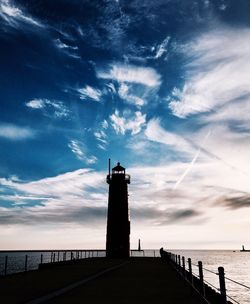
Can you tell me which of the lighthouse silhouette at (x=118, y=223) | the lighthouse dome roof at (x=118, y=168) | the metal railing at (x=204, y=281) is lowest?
the metal railing at (x=204, y=281)

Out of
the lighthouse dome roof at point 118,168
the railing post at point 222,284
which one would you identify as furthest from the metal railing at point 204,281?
the lighthouse dome roof at point 118,168

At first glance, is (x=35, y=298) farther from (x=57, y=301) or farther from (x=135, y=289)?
(x=135, y=289)

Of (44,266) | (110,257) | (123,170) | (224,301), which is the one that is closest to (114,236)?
(110,257)

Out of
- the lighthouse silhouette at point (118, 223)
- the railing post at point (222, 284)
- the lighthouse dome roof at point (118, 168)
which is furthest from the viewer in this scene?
the lighthouse dome roof at point (118, 168)

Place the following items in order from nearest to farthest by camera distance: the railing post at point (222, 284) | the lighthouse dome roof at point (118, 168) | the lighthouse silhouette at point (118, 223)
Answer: the railing post at point (222, 284)
the lighthouse silhouette at point (118, 223)
the lighthouse dome roof at point (118, 168)

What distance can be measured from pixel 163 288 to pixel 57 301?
4728mm

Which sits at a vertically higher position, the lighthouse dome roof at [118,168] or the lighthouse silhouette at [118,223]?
the lighthouse dome roof at [118,168]

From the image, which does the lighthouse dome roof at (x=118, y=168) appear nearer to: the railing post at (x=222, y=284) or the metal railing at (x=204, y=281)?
the metal railing at (x=204, y=281)

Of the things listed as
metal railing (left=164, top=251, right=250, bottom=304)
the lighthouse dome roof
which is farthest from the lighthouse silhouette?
metal railing (left=164, top=251, right=250, bottom=304)

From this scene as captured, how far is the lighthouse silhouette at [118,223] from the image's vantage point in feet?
134

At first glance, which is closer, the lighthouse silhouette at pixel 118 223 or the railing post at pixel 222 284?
the railing post at pixel 222 284

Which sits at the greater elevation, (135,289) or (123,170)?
(123,170)

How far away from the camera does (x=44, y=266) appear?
26688 mm

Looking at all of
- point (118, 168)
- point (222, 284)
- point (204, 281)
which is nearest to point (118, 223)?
point (118, 168)
